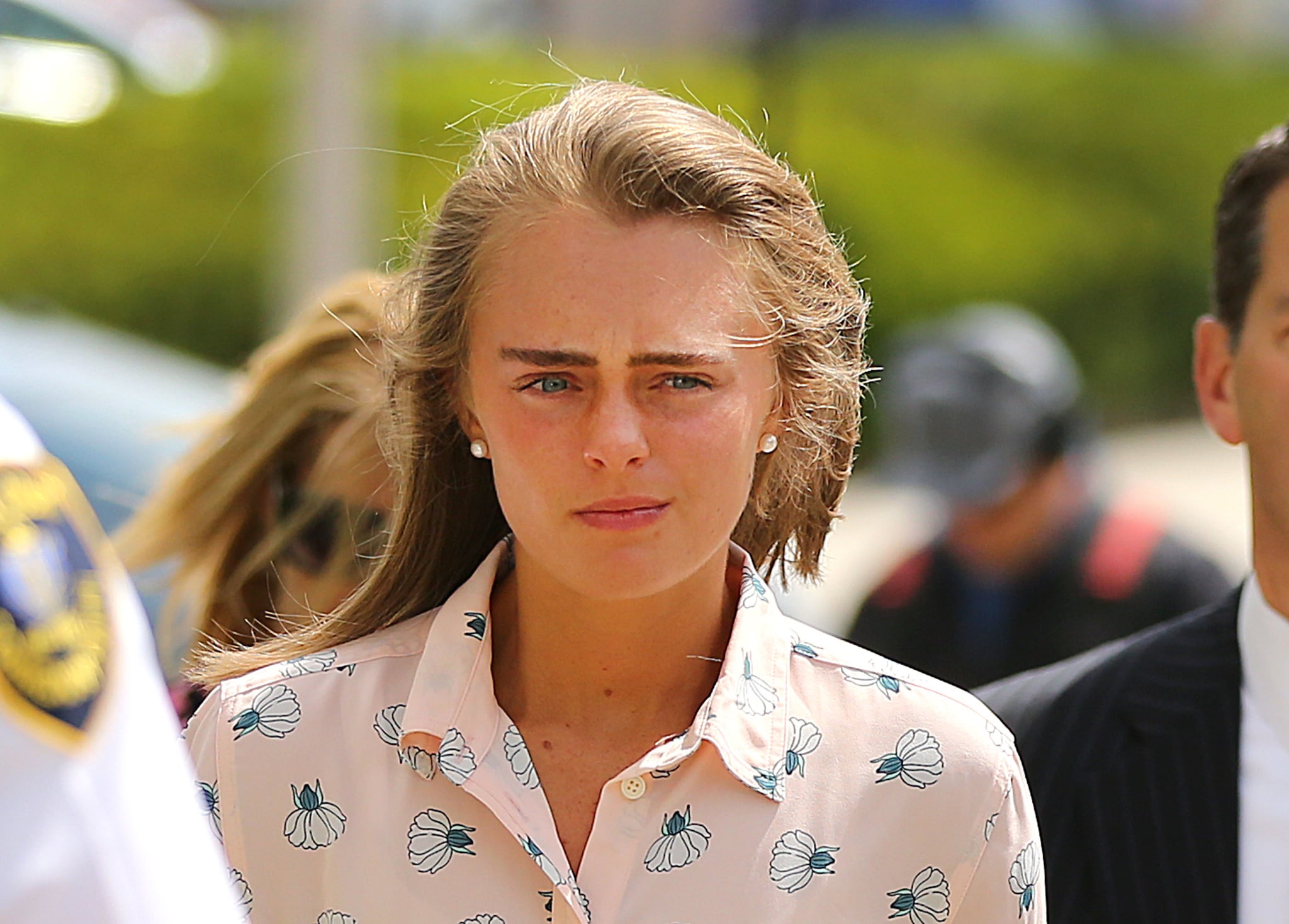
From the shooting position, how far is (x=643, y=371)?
67.1 inches

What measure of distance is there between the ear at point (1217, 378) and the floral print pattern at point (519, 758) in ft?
3.63

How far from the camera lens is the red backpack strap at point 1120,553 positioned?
4578mm

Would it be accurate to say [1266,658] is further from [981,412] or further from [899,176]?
[899,176]

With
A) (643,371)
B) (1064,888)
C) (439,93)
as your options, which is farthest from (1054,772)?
(439,93)

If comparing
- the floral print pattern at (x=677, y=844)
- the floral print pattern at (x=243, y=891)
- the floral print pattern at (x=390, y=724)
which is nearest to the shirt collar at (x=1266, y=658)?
the floral print pattern at (x=677, y=844)

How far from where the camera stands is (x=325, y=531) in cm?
259

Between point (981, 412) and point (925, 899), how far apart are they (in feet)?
12.1

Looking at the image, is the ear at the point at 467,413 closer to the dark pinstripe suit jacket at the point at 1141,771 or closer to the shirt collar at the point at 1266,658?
the dark pinstripe suit jacket at the point at 1141,771

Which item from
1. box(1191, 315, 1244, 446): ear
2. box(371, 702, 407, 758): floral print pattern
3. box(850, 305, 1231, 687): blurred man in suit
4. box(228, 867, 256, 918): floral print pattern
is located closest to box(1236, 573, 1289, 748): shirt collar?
box(1191, 315, 1244, 446): ear

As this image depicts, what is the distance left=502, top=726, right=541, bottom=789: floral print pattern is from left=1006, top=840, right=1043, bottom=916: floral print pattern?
1.60ft

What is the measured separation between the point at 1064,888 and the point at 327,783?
99 cm

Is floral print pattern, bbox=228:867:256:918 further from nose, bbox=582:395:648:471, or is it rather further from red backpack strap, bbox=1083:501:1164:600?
red backpack strap, bbox=1083:501:1164:600

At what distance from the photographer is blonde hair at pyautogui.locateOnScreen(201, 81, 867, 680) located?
1.78m

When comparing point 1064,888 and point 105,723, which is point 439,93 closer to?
point 1064,888
